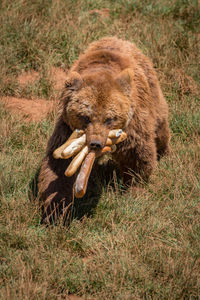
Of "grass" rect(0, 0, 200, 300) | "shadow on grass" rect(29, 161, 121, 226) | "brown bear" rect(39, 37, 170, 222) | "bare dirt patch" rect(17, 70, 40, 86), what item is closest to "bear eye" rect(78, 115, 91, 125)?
"brown bear" rect(39, 37, 170, 222)

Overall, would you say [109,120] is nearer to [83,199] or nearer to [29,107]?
[83,199]

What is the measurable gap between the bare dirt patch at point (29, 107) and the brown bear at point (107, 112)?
1.65 m

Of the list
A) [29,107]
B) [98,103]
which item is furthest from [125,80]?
[29,107]

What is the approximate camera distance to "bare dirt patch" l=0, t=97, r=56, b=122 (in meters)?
6.73

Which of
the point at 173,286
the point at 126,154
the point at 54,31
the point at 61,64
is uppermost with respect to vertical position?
the point at 54,31

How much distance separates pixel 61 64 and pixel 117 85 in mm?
3351

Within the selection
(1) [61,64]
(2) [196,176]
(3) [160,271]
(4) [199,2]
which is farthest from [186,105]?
(3) [160,271]

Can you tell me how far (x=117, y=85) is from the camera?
458 cm

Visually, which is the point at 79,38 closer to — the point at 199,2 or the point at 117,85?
the point at 199,2

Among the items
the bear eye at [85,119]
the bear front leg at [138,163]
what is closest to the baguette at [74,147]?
the bear eye at [85,119]

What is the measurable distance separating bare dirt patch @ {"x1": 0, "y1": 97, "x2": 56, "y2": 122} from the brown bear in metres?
1.65

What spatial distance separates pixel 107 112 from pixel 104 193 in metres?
1.08

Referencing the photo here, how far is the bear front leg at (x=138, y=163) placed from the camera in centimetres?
521

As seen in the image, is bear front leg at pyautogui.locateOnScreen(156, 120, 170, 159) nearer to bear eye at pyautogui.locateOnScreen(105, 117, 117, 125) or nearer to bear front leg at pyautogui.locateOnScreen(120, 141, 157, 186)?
bear front leg at pyautogui.locateOnScreen(120, 141, 157, 186)
